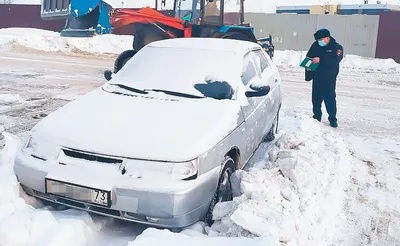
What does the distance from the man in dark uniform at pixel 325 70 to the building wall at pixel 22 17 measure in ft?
72.4

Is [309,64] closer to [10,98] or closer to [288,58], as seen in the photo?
[10,98]

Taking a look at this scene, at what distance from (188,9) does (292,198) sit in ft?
26.6

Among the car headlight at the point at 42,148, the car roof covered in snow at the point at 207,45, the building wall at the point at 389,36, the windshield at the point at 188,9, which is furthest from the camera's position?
the building wall at the point at 389,36

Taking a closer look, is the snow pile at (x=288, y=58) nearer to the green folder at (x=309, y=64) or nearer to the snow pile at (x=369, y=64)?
the snow pile at (x=369, y=64)

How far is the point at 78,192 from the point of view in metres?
3.14

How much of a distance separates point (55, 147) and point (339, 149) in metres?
3.76

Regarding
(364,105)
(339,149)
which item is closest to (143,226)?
(339,149)

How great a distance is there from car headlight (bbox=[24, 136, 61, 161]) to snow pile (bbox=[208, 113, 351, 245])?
1.33 metres

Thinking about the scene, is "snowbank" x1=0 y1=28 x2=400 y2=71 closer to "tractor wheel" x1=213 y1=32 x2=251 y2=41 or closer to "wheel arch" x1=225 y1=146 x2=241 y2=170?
"tractor wheel" x1=213 y1=32 x2=251 y2=41

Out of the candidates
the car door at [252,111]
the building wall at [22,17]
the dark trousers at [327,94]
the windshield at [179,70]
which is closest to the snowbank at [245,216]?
the car door at [252,111]

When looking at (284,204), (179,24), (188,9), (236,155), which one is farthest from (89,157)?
(188,9)

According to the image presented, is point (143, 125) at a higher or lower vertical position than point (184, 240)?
higher

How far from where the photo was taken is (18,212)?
320 cm

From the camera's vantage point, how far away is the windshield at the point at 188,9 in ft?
34.6
